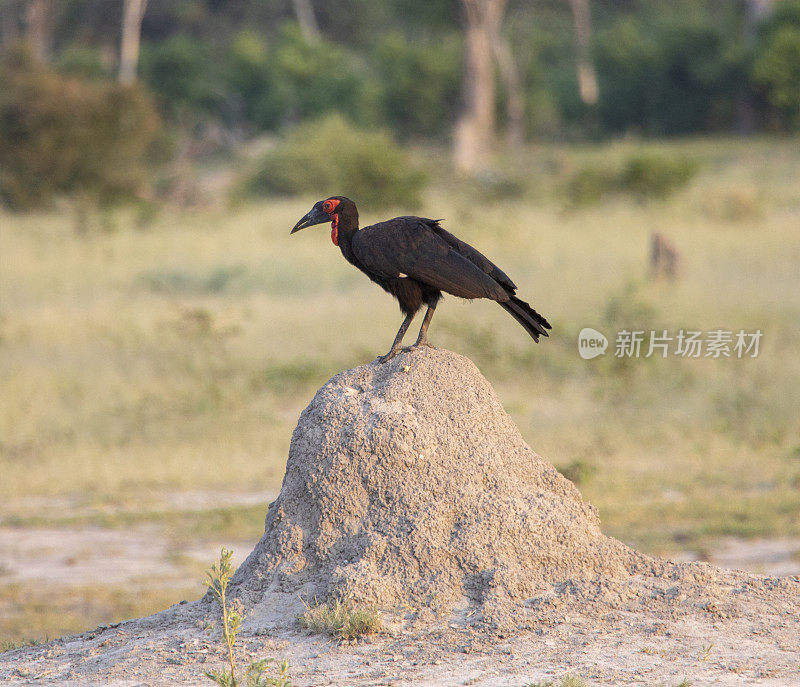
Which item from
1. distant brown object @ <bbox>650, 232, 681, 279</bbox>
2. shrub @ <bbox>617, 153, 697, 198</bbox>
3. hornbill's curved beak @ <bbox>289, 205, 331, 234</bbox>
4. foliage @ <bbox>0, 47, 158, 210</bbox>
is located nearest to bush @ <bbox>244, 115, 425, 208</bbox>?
foliage @ <bbox>0, 47, 158, 210</bbox>

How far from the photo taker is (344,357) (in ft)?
42.5

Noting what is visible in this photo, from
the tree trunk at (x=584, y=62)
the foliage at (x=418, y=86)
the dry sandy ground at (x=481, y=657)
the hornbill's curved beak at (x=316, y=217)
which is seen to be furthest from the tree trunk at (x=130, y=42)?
the dry sandy ground at (x=481, y=657)

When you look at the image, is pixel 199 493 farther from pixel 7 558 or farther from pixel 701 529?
pixel 701 529

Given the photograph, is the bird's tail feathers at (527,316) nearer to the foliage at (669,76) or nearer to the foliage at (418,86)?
the foliage at (669,76)

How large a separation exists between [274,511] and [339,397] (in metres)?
0.55

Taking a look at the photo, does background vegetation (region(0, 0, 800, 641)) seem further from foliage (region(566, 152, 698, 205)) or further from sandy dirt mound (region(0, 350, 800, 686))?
sandy dirt mound (region(0, 350, 800, 686))

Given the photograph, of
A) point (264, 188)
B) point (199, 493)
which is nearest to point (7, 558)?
point (199, 493)

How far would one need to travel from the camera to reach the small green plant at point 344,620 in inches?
175

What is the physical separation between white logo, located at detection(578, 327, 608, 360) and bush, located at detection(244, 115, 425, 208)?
10505mm

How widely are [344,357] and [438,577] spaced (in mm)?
8368

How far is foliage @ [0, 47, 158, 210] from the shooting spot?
2433 centimetres

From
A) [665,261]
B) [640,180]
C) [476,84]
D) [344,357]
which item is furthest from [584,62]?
[344,357]

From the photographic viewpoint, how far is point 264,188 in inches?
1144

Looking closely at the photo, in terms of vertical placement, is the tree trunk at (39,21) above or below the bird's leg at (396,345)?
above
